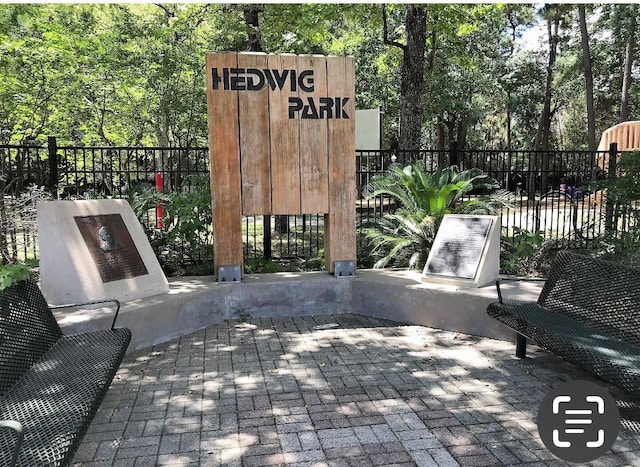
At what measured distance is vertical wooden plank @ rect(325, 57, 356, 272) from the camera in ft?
21.0

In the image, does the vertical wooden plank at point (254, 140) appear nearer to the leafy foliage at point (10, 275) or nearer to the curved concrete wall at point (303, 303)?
the curved concrete wall at point (303, 303)

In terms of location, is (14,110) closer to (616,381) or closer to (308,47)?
(308,47)

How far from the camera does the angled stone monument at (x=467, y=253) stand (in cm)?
578

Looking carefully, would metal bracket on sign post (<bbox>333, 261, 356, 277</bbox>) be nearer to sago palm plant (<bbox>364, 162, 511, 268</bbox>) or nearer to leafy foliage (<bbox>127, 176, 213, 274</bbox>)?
sago palm plant (<bbox>364, 162, 511, 268</bbox>)

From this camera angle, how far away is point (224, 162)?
241 inches

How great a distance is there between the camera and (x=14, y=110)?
1018 centimetres

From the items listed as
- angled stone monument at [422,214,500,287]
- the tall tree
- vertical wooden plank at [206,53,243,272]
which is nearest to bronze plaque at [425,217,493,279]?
angled stone monument at [422,214,500,287]

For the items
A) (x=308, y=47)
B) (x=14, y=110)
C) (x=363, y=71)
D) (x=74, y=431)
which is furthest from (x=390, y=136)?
(x=74, y=431)

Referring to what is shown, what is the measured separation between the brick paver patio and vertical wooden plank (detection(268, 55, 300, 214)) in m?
1.66

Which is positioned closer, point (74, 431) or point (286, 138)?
point (74, 431)

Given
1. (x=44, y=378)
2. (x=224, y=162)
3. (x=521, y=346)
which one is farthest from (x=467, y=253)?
(x=44, y=378)

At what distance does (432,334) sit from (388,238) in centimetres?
Answer: 193

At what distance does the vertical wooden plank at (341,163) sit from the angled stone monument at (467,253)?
1105 millimetres

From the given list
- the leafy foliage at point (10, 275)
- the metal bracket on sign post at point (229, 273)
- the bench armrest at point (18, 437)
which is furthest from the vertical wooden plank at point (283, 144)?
the bench armrest at point (18, 437)
